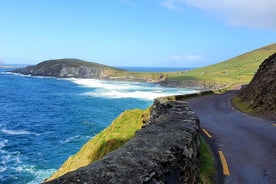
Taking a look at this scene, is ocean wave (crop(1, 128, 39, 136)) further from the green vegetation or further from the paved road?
the green vegetation

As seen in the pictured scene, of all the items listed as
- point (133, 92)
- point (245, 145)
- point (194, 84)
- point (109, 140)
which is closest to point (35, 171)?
point (109, 140)

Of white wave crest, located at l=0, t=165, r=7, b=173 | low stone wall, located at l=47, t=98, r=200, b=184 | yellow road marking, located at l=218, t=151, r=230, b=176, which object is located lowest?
white wave crest, located at l=0, t=165, r=7, b=173

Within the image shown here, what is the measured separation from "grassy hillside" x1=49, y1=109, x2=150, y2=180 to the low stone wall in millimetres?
9121

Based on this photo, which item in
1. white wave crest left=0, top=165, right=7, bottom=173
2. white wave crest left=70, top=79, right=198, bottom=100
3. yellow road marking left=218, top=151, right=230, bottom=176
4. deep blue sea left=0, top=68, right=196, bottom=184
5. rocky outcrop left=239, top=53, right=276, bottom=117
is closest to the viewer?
yellow road marking left=218, top=151, right=230, bottom=176

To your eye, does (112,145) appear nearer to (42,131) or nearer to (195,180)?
(195,180)

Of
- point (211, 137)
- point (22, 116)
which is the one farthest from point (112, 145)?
point (22, 116)

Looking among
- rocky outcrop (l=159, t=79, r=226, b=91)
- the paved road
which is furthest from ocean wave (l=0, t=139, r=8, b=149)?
rocky outcrop (l=159, t=79, r=226, b=91)

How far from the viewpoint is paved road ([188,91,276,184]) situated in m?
11.7

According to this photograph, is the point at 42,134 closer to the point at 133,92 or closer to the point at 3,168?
the point at 3,168

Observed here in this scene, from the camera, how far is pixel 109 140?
65.5 feet

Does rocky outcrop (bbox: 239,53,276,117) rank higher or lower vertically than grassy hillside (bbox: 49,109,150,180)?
higher

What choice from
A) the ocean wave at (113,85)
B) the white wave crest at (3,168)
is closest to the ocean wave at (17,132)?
the white wave crest at (3,168)

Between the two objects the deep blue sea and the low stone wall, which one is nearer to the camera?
the low stone wall

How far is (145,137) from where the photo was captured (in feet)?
29.5
